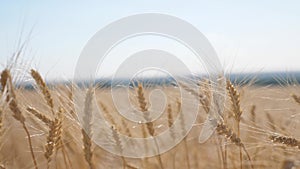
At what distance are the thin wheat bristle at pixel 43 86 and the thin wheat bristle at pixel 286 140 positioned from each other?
106cm

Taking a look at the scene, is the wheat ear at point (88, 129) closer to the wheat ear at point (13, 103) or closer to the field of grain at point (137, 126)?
the field of grain at point (137, 126)

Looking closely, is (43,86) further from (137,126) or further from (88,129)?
(137,126)

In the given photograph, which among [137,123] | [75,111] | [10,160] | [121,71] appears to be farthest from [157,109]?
[10,160]

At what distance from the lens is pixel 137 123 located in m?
2.38

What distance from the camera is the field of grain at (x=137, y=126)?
171cm

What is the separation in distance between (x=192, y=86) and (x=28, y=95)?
0.96 meters

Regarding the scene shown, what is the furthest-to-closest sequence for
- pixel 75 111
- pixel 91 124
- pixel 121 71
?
1. pixel 121 71
2. pixel 75 111
3. pixel 91 124

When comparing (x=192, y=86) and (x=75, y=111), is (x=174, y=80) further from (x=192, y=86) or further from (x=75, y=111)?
(x=75, y=111)

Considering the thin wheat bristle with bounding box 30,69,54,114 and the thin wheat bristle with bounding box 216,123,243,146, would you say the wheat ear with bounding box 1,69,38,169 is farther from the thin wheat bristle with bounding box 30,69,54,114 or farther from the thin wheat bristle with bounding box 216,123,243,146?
the thin wheat bristle with bounding box 216,123,243,146

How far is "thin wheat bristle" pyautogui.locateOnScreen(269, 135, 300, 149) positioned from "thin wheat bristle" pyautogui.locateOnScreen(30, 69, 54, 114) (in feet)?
3.47

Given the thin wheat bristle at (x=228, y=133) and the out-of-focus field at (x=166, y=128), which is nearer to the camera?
the thin wheat bristle at (x=228, y=133)

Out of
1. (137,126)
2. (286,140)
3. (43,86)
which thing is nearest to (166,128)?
(137,126)

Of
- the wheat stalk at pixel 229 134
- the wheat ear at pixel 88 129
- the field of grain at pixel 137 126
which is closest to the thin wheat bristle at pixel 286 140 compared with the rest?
the field of grain at pixel 137 126

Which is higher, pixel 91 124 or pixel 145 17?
pixel 145 17
